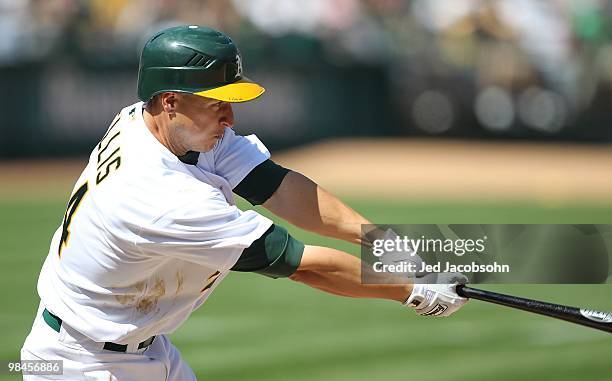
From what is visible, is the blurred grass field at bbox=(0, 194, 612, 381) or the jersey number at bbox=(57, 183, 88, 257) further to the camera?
the blurred grass field at bbox=(0, 194, 612, 381)

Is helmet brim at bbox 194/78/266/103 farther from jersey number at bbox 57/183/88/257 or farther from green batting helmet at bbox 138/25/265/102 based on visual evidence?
jersey number at bbox 57/183/88/257

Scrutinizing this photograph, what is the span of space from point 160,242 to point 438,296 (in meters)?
1.22

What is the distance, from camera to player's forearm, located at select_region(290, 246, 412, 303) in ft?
14.9

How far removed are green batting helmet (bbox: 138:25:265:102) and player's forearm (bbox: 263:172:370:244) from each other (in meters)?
0.77

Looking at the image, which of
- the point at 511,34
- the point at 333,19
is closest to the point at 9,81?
the point at 333,19

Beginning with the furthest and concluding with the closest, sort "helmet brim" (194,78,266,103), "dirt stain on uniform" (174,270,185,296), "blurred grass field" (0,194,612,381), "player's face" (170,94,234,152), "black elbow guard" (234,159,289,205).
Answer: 1. "blurred grass field" (0,194,612,381)
2. "black elbow guard" (234,159,289,205)
3. "dirt stain on uniform" (174,270,185,296)
4. "player's face" (170,94,234,152)
5. "helmet brim" (194,78,266,103)

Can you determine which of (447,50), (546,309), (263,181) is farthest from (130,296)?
(447,50)

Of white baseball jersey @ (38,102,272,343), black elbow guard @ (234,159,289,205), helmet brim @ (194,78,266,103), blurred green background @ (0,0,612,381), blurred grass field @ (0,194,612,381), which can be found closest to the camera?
white baseball jersey @ (38,102,272,343)

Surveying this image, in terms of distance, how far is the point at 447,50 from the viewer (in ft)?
70.2

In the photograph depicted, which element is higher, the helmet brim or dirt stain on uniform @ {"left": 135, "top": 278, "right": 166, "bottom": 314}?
the helmet brim

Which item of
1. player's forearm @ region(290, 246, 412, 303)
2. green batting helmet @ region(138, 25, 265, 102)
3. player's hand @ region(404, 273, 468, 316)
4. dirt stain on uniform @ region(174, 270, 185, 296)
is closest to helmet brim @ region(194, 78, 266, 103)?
green batting helmet @ region(138, 25, 265, 102)

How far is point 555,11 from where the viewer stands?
2150 cm

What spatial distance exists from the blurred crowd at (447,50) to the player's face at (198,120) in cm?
1590

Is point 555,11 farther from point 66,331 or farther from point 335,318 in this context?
point 66,331
